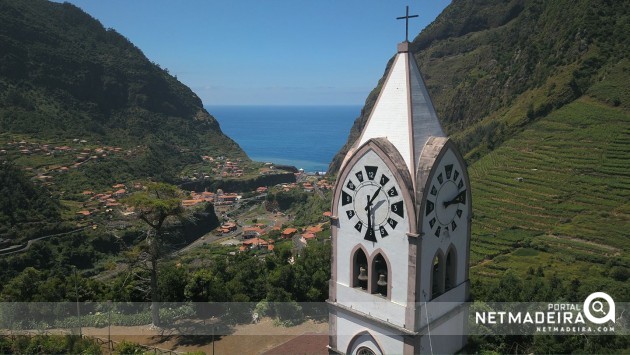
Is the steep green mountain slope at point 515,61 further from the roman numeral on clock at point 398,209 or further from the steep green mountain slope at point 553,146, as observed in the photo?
the roman numeral on clock at point 398,209

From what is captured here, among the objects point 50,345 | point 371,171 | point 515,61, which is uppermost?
point 515,61

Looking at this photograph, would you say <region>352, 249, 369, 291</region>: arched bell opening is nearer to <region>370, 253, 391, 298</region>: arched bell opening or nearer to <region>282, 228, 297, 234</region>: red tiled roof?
<region>370, 253, 391, 298</region>: arched bell opening

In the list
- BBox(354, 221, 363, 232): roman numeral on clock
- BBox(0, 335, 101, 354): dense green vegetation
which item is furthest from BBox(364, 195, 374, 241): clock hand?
BBox(0, 335, 101, 354): dense green vegetation

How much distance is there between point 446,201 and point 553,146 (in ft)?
200

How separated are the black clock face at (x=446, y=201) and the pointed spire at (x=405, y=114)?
693mm

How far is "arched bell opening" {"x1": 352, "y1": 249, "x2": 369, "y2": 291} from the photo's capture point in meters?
11.0

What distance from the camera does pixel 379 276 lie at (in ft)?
35.5

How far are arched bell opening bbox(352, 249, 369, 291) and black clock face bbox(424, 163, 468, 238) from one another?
1.82 meters

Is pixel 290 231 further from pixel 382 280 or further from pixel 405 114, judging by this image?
pixel 405 114

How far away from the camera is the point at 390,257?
10273mm

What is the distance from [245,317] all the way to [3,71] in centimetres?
10808

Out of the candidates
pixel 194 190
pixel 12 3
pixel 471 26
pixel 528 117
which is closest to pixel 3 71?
pixel 12 3

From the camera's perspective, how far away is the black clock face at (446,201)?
1016 cm

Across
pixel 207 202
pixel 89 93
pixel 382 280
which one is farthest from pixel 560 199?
pixel 89 93
